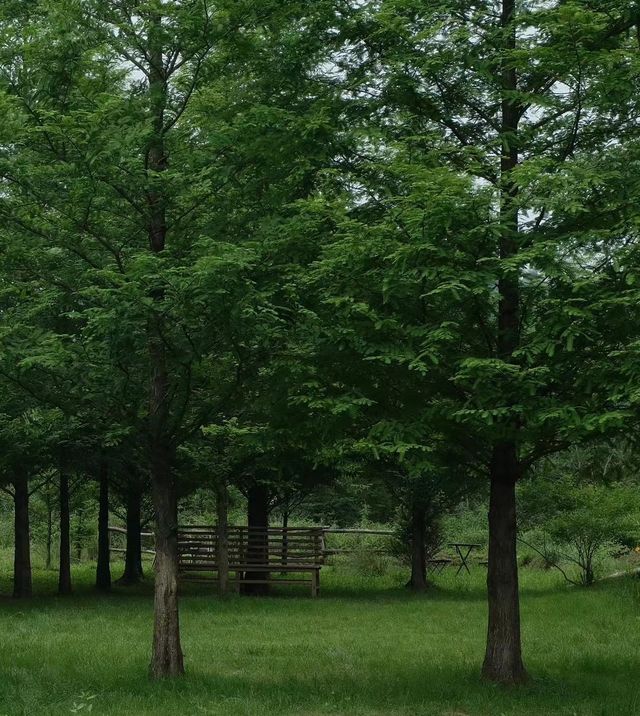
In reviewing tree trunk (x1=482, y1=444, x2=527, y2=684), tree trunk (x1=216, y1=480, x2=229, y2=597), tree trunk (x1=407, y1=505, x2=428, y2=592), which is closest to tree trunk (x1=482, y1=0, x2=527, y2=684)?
tree trunk (x1=482, y1=444, x2=527, y2=684)

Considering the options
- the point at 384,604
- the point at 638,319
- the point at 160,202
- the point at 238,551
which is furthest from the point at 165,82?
the point at 238,551

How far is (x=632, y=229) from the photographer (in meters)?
8.92

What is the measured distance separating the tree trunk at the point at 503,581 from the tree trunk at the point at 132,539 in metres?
14.7

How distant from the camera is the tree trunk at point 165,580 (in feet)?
35.8

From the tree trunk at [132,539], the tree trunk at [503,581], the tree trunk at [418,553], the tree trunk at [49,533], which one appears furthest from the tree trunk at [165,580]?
the tree trunk at [49,533]

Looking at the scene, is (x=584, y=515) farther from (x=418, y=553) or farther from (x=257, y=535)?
(x=257, y=535)

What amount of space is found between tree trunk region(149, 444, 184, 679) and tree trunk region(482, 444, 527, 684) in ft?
11.4

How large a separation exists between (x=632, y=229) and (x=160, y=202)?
16.7 ft

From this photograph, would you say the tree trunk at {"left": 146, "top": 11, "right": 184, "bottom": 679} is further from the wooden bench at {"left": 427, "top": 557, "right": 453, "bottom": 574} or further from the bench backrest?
the wooden bench at {"left": 427, "top": 557, "right": 453, "bottom": 574}

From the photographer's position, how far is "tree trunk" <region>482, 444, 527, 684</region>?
10898 millimetres

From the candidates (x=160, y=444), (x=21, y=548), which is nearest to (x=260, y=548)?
(x=21, y=548)

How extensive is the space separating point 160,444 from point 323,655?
4287 mm

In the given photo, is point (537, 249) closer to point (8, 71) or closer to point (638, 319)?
point (638, 319)

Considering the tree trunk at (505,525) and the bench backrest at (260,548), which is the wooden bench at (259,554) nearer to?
the bench backrest at (260,548)
